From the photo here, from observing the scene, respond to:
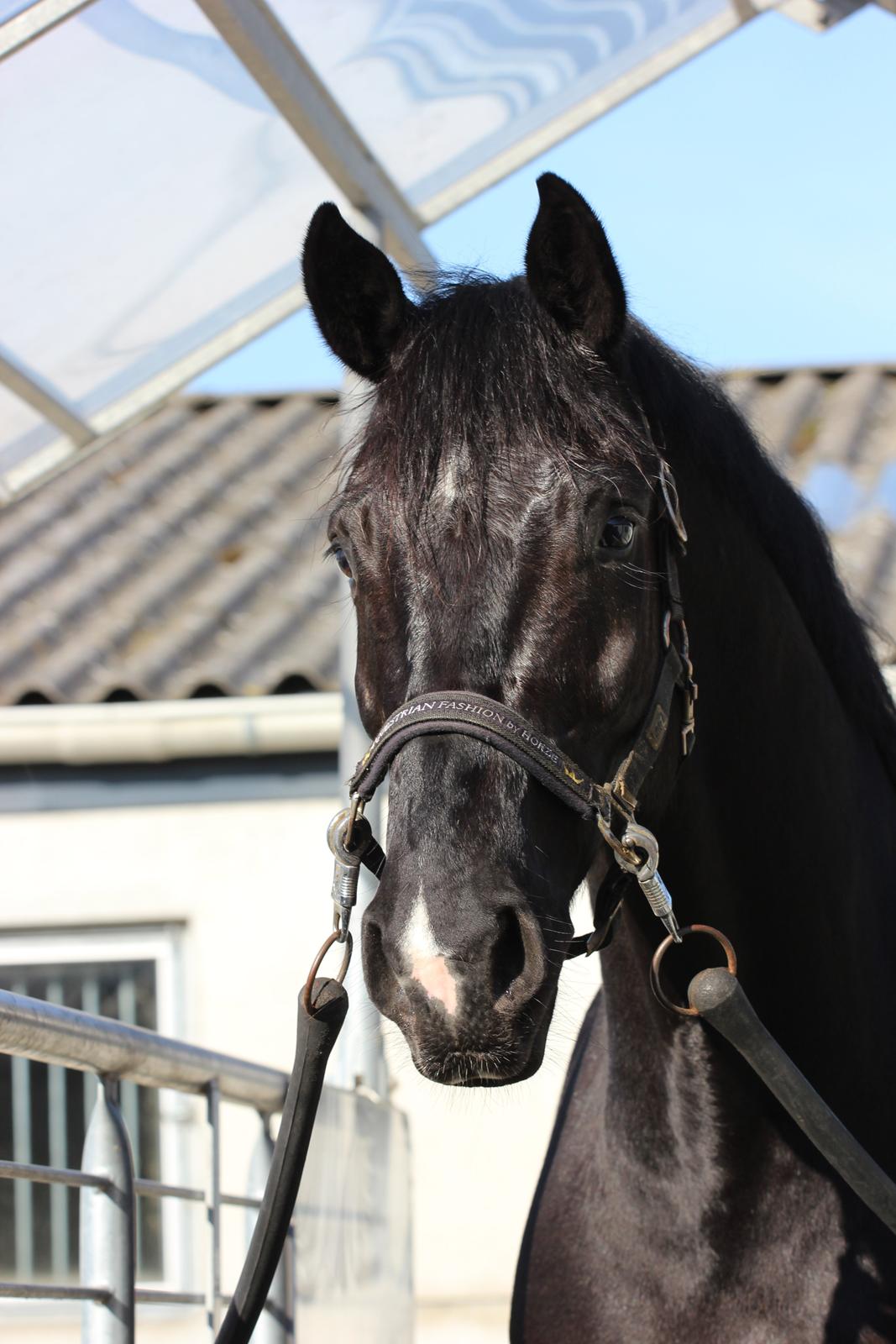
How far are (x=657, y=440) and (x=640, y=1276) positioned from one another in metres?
1.29

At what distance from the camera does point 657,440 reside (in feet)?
6.97

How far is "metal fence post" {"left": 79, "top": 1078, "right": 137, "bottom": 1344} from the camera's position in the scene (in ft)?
7.88

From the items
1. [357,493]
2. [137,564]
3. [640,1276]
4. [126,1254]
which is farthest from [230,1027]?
[357,493]

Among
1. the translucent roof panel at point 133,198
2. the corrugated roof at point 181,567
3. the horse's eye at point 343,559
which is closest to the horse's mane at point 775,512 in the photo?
the horse's eye at point 343,559

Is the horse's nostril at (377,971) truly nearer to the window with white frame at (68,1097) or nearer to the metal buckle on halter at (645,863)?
the metal buckle on halter at (645,863)

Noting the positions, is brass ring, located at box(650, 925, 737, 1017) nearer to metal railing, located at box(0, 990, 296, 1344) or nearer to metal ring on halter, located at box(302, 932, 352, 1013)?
metal ring on halter, located at box(302, 932, 352, 1013)

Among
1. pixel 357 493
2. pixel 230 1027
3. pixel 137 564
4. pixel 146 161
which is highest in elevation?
pixel 146 161

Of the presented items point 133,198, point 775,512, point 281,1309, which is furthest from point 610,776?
point 133,198

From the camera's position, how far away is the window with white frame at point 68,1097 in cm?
572

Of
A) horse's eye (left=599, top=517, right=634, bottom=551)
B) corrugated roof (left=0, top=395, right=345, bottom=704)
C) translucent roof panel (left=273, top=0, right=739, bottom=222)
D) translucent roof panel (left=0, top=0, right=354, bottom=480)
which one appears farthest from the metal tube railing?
corrugated roof (left=0, top=395, right=345, bottom=704)

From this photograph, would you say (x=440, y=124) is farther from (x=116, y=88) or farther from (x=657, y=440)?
(x=657, y=440)

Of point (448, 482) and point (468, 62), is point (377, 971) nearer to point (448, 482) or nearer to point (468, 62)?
point (448, 482)

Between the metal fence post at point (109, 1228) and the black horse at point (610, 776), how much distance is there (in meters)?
0.68

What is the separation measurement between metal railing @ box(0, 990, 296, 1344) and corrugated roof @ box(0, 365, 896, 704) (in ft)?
9.95
